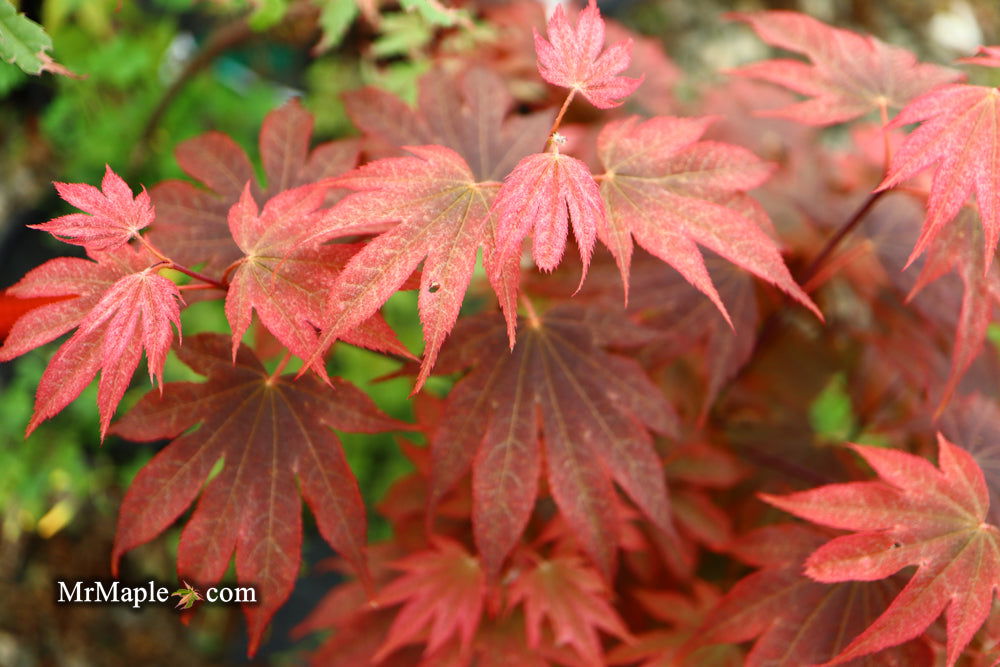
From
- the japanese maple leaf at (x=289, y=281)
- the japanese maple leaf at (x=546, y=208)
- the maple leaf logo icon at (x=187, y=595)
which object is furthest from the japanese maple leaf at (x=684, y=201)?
the maple leaf logo icon at (x=187, y=595)

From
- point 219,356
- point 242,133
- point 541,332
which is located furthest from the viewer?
point 242,133

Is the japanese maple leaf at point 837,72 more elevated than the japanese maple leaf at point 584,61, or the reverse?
the japanese maple leaf at point 584,61

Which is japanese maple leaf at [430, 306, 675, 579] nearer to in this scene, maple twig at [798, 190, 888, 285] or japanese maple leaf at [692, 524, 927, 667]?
japanese maple leaf at [692, 524, 927, 667]

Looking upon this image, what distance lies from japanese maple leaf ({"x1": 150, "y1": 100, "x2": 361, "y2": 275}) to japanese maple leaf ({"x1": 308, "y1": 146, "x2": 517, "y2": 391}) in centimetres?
26

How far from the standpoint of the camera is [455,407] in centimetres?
91

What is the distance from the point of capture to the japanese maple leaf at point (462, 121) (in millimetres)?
1038

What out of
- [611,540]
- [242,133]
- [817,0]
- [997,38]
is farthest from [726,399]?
[997,38]

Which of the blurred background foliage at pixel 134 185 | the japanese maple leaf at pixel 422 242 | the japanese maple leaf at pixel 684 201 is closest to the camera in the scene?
the japanese maple leaf at pixel 422 242

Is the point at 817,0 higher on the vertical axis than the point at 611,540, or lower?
higher

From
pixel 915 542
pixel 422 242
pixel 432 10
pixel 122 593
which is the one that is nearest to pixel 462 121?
pixel 432 10

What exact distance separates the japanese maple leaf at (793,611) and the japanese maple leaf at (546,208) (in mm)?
536

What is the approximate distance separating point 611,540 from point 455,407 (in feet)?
0.86

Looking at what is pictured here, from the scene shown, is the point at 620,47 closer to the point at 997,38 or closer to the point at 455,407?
the point at 455,407

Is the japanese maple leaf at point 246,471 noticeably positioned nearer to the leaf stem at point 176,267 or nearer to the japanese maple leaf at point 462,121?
the leaf stem at point 176,267
